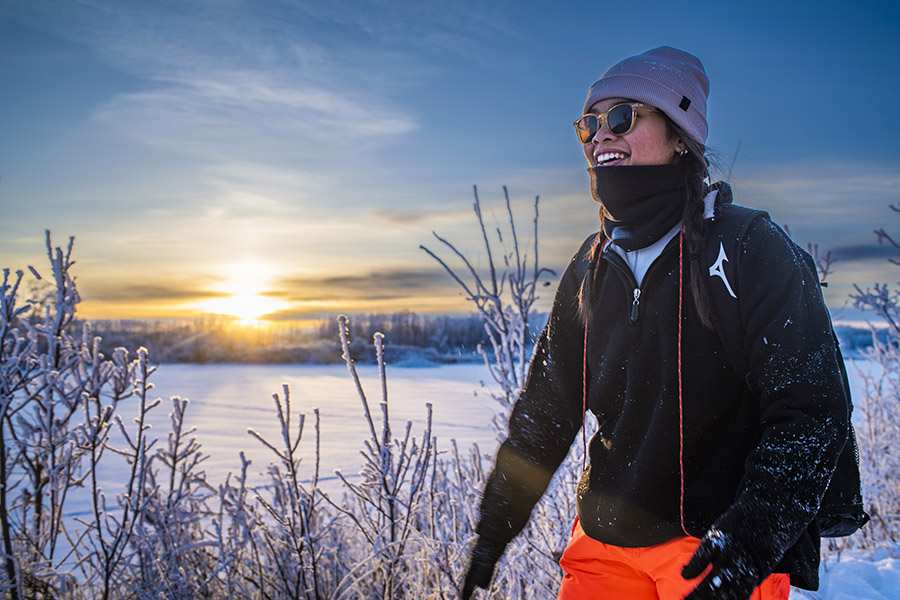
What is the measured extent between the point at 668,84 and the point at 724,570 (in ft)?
3.44

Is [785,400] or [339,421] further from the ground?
[785,400]

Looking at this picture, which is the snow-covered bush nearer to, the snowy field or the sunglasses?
the snowy field

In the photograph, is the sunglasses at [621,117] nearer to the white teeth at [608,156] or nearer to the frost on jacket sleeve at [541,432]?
the white teeth at [608,156]

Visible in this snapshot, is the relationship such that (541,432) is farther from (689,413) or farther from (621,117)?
(621,117)

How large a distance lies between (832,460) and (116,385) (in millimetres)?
3270

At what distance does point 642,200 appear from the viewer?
1.35 metres

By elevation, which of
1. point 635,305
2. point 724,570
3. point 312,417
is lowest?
point 312,417

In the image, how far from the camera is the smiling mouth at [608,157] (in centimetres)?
142

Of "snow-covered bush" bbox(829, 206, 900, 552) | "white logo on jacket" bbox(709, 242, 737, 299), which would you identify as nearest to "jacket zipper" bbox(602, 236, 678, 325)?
"white logo on jacket" bbox(709, 242, 737, 299)

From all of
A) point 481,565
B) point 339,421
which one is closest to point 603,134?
point 481,565

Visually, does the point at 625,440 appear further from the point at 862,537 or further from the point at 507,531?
the point at 862,537

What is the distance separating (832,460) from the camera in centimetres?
99

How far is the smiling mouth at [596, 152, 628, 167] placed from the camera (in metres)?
1.42

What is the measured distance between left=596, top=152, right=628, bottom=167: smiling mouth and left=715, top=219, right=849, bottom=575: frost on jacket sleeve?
417 millimetres
